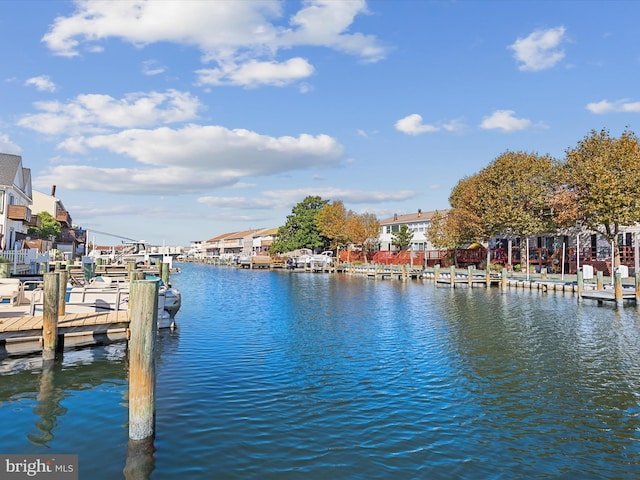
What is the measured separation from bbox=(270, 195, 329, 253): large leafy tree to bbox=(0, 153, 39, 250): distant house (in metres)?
58.8

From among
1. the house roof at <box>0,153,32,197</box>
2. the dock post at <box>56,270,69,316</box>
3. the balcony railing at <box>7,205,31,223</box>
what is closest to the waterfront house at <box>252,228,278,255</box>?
the house roof at <box>0,153,32,197</box>

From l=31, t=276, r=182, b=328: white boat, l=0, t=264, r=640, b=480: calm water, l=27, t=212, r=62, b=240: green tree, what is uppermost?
l=27, t=212, r=62, b=240: green tree

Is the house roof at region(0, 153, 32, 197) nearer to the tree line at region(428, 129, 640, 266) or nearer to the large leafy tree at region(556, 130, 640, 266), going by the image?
the tree line at region(428, 129, 640, 266)

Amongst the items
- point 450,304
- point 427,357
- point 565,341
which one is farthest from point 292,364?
point 450,304

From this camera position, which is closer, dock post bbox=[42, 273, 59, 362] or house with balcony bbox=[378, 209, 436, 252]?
dock post bbox=[42, 273, 59, 362]

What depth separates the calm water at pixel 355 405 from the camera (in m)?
8.62

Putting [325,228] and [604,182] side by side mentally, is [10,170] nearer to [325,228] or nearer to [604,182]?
[604,182]

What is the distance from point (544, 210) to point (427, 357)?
43.1 meters

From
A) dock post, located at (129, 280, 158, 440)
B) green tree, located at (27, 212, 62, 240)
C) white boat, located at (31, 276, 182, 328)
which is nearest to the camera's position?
dock post, located at (129, 280, 158, 440)

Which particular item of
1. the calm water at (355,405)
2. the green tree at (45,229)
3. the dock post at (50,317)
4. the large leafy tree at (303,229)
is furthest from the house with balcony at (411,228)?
the dock post at (50,317)

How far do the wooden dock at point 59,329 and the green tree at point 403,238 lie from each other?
72.5m

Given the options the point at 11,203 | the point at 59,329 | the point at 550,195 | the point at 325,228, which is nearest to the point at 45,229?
the point at 11,203

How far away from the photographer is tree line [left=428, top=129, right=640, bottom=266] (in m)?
43.2

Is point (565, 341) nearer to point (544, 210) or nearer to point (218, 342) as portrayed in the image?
point (218, 342)
